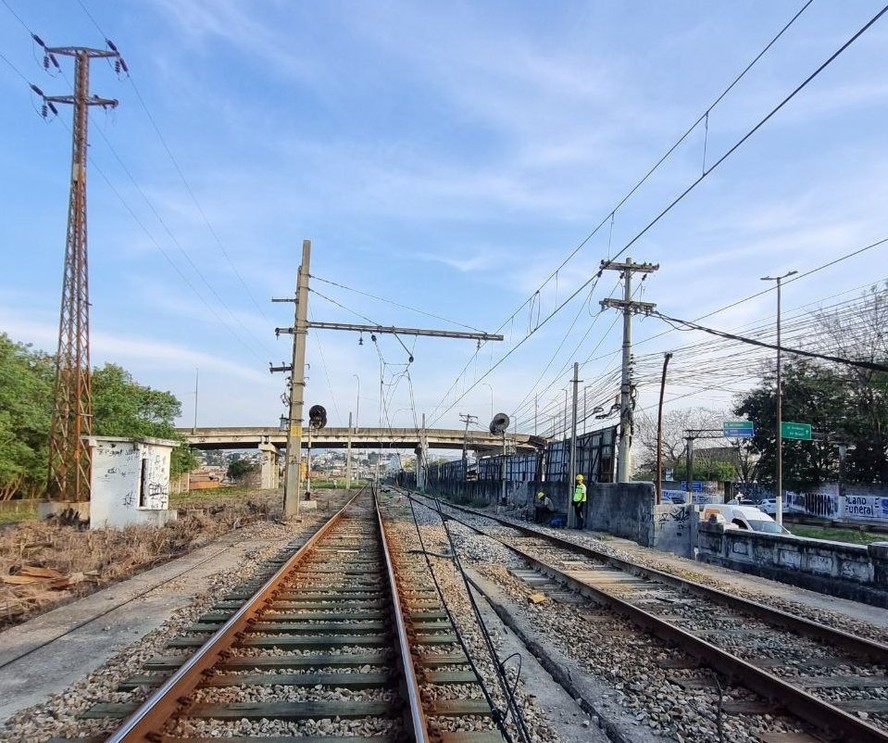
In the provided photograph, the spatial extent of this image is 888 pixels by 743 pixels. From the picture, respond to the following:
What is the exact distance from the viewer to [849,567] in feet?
36.6

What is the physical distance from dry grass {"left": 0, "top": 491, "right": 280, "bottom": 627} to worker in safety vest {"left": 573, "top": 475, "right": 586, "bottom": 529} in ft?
35.6

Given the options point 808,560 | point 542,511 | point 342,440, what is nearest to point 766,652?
point 808,560

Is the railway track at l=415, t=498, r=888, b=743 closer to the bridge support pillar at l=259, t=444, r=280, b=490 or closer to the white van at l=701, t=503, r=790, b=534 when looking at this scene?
the white van at l=701, t=503, r=790, b=534

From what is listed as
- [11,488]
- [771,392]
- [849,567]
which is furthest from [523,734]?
[771,392]

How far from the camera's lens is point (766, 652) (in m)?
7.16

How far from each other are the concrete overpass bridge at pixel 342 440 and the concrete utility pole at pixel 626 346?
49.7 meters

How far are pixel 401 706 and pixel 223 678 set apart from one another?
163cm

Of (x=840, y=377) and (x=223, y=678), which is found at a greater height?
(x=840, y=377)

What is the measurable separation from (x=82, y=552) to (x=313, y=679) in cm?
1050

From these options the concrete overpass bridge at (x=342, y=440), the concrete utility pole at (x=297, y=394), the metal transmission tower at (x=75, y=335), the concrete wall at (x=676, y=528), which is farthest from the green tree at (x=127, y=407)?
the concrete wall at (x=676, y=528)

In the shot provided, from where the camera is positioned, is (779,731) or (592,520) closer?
(779,731)

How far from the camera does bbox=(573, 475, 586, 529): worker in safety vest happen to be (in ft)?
73.8

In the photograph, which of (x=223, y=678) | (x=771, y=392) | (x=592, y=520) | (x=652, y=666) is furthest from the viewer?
(x=771, y=392)

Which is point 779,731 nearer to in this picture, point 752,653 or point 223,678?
point 752,653
